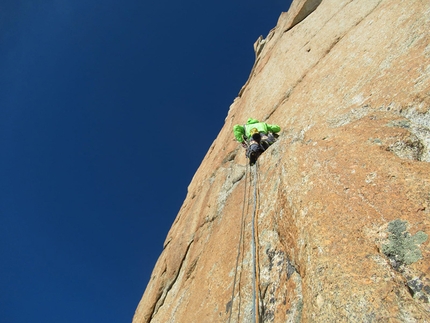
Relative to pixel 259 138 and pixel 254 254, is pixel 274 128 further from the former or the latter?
pixel 254 254

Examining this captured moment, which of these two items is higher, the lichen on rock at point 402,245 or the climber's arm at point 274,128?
the climber's arm at point 274,128

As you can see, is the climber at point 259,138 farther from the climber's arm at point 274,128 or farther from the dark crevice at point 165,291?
the dark crevice at point 165,291

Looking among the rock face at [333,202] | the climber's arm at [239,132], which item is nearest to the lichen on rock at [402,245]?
the rock face at [333,202]

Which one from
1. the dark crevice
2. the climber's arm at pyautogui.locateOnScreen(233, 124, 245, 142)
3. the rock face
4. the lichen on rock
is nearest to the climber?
the rock face

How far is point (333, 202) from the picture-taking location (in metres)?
3.33

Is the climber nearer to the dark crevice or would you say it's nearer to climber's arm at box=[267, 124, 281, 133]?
climber's arm at box=[267, 124, 281, 133]

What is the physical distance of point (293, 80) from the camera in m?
8.55

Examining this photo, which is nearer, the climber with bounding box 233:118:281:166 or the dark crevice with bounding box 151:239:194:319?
the climber with bounding box 233:118:281:166

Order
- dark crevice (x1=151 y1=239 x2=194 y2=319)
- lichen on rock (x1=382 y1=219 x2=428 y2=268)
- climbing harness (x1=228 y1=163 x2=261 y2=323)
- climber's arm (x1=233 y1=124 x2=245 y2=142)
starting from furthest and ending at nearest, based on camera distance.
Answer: climber's arm (x1=233 y1=124 x2=245 y2=142), dark crevice (x1=151 y1=239 x2=194 y2=319), climbing harness (x1=228 y1=163 x2=261 y2=323), lichen on rock (x1=382 y1=219 x2=428 y2=268)

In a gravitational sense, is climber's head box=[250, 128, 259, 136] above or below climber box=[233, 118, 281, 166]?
above

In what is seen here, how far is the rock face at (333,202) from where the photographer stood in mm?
2578

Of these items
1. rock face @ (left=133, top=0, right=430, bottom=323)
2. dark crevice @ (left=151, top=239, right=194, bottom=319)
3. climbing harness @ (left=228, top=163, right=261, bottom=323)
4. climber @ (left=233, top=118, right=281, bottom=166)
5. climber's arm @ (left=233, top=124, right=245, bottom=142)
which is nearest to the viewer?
rock face @ (left=133, top=0, right=430, bottom=323)

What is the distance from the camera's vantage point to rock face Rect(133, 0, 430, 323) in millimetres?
2578

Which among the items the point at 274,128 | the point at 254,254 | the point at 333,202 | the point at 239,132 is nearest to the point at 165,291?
the point at 239,132
